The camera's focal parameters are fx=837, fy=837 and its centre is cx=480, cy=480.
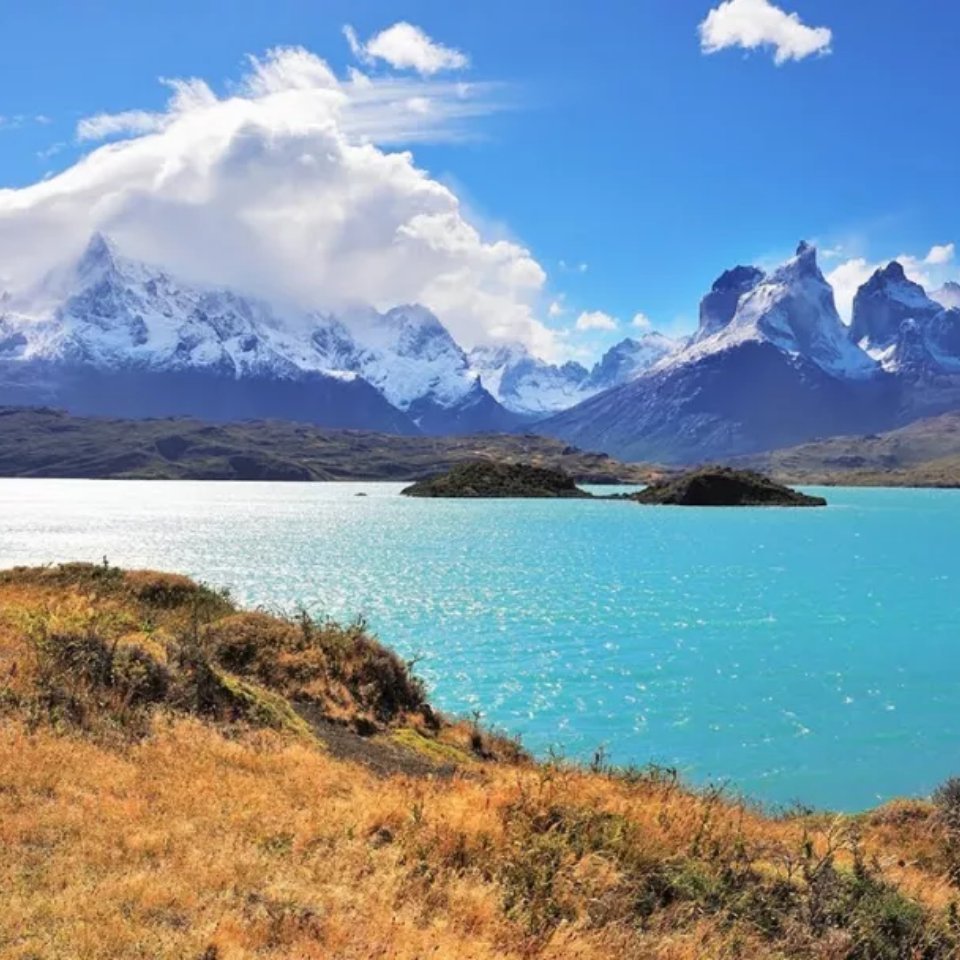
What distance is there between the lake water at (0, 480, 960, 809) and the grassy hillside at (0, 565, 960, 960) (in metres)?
13.3

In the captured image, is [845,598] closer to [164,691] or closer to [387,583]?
[387,583]

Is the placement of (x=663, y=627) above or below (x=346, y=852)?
below

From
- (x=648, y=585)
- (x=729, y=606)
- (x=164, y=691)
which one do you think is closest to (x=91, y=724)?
(x=164, y=691)

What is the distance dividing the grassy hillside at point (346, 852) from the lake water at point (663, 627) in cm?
1335

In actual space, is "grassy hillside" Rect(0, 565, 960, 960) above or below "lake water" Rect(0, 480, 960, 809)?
above

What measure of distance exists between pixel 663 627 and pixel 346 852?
51.2 metres

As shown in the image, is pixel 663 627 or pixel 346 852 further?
pixel 663 627

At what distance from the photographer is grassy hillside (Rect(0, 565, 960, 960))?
32.8 feet

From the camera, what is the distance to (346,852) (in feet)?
40.5

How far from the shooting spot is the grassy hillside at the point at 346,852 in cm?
1000

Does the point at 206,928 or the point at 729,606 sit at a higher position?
the point at 206,928

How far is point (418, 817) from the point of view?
13438mm

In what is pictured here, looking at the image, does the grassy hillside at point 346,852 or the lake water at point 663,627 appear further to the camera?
the lake water at point 663,627

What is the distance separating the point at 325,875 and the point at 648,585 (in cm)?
7396
